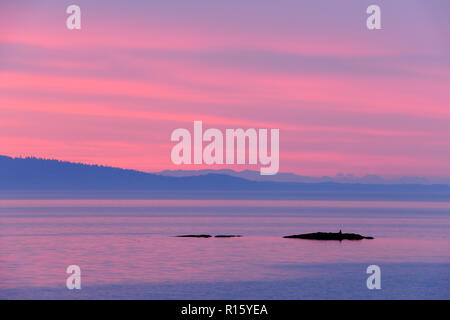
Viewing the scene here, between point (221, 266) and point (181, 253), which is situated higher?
point (181, 253)

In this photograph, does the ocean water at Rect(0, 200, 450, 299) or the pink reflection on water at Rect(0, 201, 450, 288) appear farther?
the pink reflection on water at Rect(0, 201, 450, 288)

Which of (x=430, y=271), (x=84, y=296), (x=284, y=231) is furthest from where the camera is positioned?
(x=284, y=231)

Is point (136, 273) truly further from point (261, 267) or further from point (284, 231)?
point (284, 231)

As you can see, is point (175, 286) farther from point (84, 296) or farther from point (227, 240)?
point (227, 240)

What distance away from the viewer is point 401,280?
67.0m

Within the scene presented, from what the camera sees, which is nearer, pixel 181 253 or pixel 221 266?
pixel 221 266

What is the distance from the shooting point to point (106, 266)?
7525cm

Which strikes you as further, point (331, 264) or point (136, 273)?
point (331, 264)

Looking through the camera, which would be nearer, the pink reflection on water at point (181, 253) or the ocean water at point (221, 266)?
the ocean water at point (221, 266)

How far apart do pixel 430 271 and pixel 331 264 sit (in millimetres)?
11491
